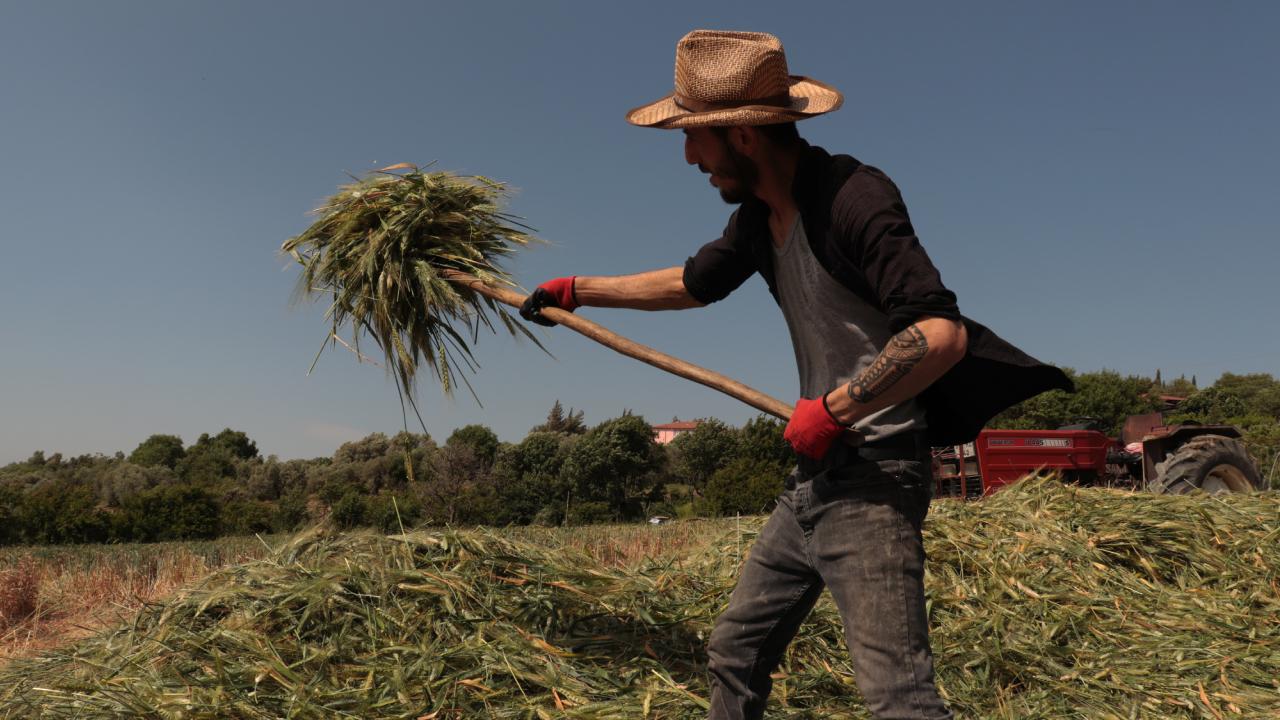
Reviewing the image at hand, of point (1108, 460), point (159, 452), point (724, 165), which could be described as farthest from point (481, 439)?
point (724, 165)

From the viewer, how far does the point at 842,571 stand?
1.75 meters

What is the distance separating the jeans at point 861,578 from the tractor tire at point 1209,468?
706 cm

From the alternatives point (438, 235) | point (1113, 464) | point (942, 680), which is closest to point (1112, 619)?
point (942, 680)

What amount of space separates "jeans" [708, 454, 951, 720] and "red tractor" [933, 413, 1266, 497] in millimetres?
6478

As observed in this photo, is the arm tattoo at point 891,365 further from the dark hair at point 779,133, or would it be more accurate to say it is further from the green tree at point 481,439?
the green tree at point 481,439

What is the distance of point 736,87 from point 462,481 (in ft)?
65.1

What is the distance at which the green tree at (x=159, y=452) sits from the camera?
36062 mm

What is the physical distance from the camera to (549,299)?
2.87 m

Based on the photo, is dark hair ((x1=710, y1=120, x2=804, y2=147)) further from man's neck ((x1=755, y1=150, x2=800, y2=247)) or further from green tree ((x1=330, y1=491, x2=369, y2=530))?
green tree ((x1=330, y1=491, x2=369, y2=530))

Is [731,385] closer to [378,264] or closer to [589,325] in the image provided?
[589,325]

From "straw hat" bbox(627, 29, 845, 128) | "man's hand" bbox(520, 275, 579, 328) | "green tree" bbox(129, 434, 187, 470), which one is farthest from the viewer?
"green tree" bbox(129, 434, 187, 470)

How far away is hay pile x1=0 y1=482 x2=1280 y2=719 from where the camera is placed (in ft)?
9.00

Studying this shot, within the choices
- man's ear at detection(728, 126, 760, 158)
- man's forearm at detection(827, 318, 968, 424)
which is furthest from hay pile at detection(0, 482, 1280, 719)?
man's ear at detection(728, 126, 760, 158)

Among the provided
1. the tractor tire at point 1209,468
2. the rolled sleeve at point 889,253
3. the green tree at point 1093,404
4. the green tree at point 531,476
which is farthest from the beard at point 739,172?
the green tree at point 1093,404
